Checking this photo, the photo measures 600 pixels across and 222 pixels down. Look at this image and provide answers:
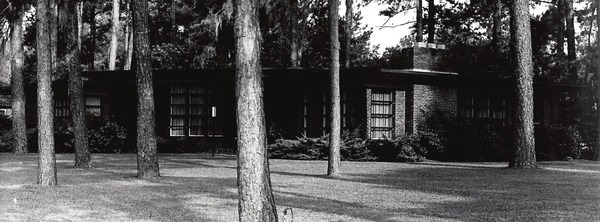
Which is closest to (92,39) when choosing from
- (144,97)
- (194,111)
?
(194,111)

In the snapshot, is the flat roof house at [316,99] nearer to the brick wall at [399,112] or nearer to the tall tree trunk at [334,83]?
the brick wall at [399,112]

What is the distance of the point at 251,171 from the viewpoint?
7.55m

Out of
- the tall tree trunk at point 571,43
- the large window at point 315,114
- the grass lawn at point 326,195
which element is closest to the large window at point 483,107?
the large window at point 315,114

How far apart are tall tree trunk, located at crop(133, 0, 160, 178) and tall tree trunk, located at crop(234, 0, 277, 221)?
8771mm

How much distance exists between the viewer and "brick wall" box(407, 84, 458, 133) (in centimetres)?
2591

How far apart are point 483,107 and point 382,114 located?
16.7ft

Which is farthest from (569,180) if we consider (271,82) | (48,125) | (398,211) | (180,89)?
(180,89)

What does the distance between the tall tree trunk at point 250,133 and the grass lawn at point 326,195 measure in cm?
207

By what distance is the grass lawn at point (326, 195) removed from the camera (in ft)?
32.5

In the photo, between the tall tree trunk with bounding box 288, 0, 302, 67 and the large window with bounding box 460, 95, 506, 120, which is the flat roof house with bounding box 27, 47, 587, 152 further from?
the tall tree trunk with bounding box 288, 0, 302, 67

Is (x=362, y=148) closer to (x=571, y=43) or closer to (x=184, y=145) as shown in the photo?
(x=184, y=145)

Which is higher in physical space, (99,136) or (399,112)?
(399,112)

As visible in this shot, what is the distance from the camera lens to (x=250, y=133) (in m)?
7.55

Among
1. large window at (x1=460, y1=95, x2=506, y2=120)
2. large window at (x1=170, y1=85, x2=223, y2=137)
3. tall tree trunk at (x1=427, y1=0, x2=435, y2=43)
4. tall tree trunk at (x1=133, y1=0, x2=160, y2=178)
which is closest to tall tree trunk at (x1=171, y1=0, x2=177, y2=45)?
large window at (x1=170, y1=85, x2=223, y2=137)
